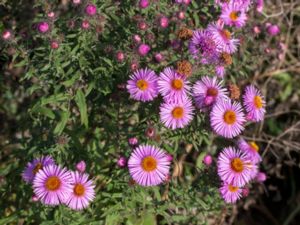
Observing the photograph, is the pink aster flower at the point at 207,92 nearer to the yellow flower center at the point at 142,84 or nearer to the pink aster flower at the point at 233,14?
the yellow flower center at the point at 142,84

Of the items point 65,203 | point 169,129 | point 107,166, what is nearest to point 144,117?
point 169,129

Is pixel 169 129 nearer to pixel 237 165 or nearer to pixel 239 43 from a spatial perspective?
pixel 237 165

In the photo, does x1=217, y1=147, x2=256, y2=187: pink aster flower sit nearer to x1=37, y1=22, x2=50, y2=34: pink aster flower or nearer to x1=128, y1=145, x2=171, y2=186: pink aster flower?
x1=128, y1=145, x2=171, y2=186: pink aster flower

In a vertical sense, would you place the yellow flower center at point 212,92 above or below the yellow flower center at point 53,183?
above

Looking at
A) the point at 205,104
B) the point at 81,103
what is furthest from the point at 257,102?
the point at 81,103

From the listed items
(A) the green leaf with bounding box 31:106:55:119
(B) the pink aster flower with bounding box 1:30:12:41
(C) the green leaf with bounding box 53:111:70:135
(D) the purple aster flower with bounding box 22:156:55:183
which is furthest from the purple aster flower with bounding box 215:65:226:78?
(B) the pink aster flower with bounding box 1:30:12:41

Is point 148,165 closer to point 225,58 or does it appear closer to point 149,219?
point 149,219

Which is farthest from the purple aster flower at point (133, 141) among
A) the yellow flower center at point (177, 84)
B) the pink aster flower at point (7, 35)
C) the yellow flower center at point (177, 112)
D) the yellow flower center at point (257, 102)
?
the pink aster flower at point (7, 35)
